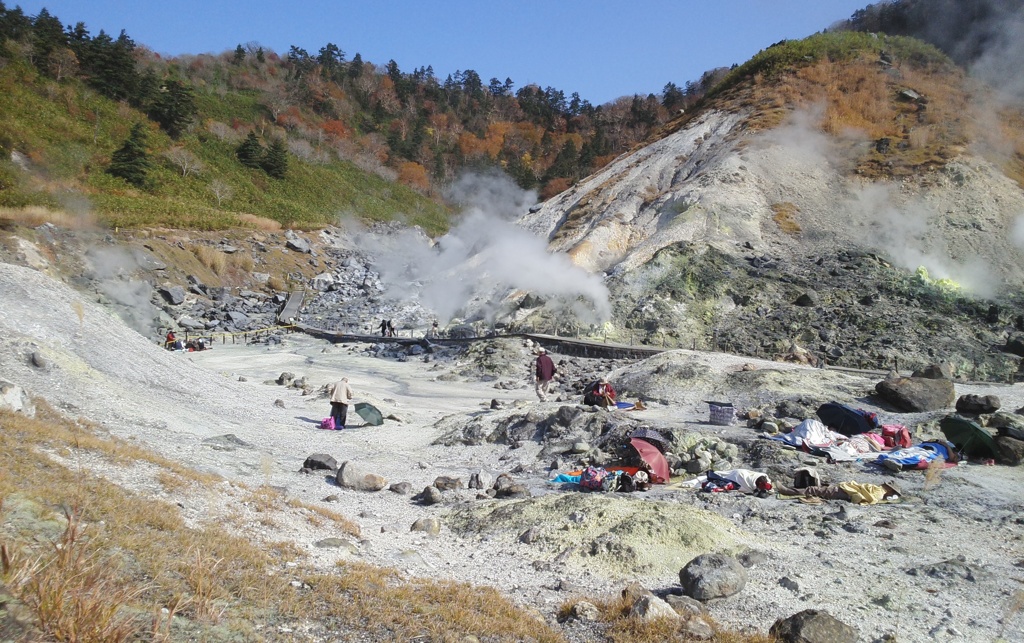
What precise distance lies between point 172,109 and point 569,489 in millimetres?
51866

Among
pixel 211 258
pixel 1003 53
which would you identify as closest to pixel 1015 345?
pixel 211 258

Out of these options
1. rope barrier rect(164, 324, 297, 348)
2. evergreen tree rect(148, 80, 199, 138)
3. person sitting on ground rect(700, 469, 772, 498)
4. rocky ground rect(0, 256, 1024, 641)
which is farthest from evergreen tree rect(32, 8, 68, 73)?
person sitting on ground rect(700, 469, 772, 498)

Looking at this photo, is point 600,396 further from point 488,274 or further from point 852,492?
point 488,274

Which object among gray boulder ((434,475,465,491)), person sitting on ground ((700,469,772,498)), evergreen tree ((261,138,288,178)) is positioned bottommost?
gray boulder ((434,475,465,491))

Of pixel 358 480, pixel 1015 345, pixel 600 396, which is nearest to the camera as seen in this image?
pixel 358 480

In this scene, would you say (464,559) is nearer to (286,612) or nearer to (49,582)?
(286,612)

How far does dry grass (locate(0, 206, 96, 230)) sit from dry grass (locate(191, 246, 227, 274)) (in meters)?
5.05

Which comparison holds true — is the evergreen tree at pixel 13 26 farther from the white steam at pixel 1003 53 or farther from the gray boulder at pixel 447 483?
the white steam at pixel 1003 53

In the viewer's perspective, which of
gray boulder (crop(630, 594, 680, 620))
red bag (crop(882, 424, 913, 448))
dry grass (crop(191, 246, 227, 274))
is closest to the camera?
gray boulder (crop(630, 594, 680, 620))

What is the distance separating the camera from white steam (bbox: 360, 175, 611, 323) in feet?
81.1

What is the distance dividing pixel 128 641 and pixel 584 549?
428 centimetres

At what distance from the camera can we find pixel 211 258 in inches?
1382

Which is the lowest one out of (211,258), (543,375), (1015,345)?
(543,375)

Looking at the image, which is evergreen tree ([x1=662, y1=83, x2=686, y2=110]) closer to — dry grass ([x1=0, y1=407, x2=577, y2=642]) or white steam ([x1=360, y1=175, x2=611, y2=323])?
white steam ([x1=360, y1=175, x2=611, y2=323])
